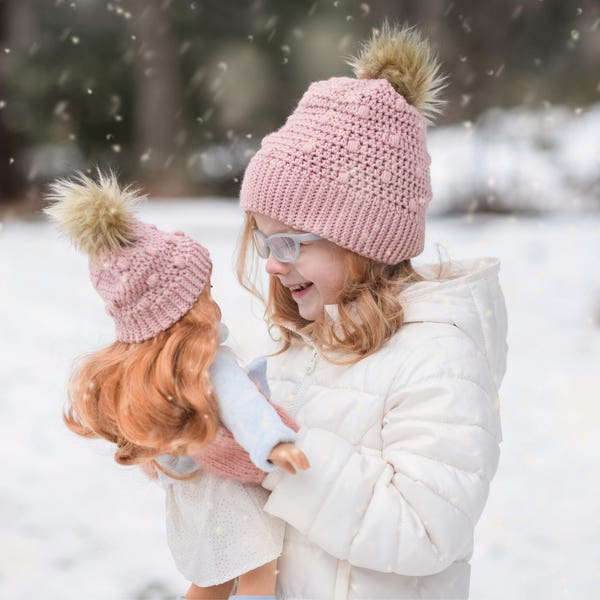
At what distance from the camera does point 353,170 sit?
2.12 meters

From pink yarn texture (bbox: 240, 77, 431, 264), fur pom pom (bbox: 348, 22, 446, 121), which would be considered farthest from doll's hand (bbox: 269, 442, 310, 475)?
fur pom pom (bbox: 348, 22, 446, 121)

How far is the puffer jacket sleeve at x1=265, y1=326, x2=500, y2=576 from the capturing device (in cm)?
184

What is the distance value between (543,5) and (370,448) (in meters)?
12.6

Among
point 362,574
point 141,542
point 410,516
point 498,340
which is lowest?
point 141,542

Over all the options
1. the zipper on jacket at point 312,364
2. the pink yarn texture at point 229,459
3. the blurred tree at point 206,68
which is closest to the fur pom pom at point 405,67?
the zipper on jacket at point 312,364

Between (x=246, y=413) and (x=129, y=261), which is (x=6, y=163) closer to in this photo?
(x=129, y=261)

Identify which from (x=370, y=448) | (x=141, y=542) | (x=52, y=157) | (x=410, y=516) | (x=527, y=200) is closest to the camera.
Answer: (x=410, y=516)

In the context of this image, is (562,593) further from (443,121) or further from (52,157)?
(52,157)

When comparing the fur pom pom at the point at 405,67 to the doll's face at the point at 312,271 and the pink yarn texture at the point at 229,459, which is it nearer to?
the doll's face at the point at 312,271

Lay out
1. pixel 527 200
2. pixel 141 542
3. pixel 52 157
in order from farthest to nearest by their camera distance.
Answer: pixel 52 157, pixel 527 200, pixel 141 542

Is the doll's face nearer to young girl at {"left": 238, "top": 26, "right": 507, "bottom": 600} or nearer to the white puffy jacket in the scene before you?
young girl at {"left": 238, "top": 26, "right": 507, "bottom": 600}

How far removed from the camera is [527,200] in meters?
10.4

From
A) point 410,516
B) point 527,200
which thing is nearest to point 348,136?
point 410,516

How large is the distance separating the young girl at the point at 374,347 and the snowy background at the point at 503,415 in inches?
12.3
